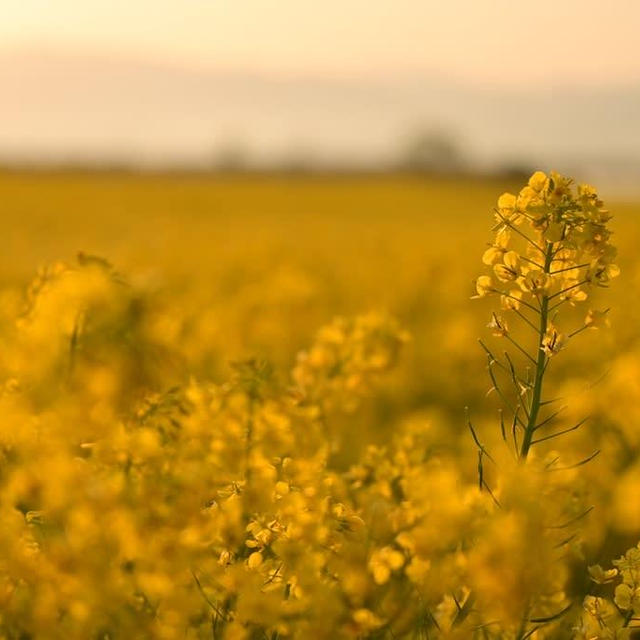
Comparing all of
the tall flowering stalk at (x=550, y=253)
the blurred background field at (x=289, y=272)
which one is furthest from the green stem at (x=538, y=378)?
the blurred background field at (x=289, y=272)

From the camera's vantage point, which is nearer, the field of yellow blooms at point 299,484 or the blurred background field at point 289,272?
the field of yellow blooms at point 299,484

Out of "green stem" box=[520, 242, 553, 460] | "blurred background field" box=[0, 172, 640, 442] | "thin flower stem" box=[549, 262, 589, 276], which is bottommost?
"blurred background field" box=[0, 172, 640, 442]

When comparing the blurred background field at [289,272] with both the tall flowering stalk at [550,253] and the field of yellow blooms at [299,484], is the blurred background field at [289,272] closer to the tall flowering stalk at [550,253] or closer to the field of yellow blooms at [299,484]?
the field of yellow blooms at [299,484]

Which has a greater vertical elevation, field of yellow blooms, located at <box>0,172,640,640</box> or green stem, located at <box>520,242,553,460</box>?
green stem, located at <box>520,242,553,460</box>

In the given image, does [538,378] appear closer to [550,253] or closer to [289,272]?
[550,253]

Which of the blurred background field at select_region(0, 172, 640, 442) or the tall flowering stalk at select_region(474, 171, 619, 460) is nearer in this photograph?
the tall flowering stalk at select_region(474, 171, 619, 460)

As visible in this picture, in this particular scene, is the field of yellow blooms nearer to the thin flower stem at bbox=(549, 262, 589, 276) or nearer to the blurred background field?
the thin flower stem at bbox=(549, 262, 589, 276)

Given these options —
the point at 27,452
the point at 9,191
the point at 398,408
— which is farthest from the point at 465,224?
the point at 27,452

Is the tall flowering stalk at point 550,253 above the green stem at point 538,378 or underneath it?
above

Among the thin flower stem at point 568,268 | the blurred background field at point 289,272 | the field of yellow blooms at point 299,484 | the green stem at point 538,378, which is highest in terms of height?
the thin flower stem at point 568,268

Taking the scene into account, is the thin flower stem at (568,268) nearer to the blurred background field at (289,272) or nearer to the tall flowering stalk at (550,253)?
the tall flowering stalk at (550,253)

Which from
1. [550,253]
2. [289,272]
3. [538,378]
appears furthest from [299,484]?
[289,272]

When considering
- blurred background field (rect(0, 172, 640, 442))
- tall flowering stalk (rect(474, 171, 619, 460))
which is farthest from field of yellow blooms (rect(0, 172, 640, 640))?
blurred background field (rect(0, 172, 640, 442))

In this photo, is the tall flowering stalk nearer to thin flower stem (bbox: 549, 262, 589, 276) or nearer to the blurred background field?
thin flower stem (bbox: 549, 262, 589, 276)
